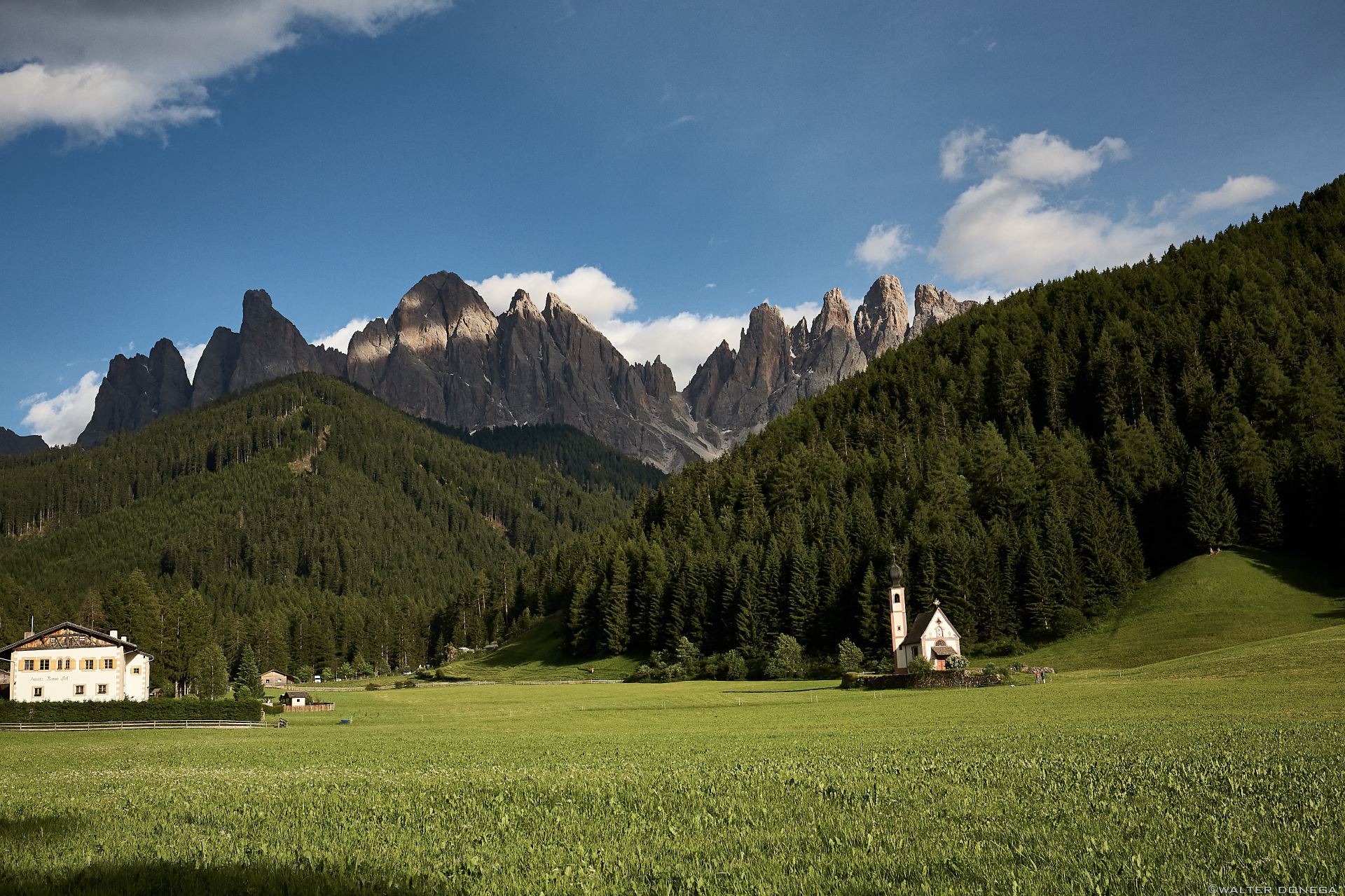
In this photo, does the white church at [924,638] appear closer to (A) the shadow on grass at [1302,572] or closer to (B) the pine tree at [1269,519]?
(A) the shadow on grass at [1302,572]

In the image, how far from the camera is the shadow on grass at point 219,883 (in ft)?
34.5

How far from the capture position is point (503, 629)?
16988 centimetres

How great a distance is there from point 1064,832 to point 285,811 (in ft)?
43.1

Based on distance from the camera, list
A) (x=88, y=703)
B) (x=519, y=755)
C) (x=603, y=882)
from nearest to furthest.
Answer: (x=603, y=882)
(x=519, y=755)
(x=88, y=703)

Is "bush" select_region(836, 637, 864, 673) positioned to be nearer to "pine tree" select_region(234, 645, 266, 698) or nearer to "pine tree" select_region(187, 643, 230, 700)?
"pine tree" select_region(187, 643, 230, 700)

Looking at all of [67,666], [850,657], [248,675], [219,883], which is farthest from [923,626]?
[248,675]

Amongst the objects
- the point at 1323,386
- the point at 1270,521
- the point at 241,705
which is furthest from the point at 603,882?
the point at 1323,386

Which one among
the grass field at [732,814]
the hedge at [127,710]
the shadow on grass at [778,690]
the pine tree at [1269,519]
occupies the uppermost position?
the pine tree at [1269,519]

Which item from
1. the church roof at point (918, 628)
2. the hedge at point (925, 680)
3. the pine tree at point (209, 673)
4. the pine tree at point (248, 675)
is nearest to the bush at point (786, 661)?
the church roof at point (918, 628)

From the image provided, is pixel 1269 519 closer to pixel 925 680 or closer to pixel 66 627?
pixel 925 680

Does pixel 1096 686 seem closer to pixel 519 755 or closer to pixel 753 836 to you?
pixel 519 755

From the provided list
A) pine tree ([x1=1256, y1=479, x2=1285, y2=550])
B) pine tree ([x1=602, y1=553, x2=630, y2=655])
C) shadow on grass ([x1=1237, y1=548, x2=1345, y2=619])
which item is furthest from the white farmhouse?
pine tree ([x1=1256, y1=479, x2=1285, y2=550])

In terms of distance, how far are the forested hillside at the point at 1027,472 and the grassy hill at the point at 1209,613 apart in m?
3.82

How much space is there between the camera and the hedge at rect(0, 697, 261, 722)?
59.8 metres
